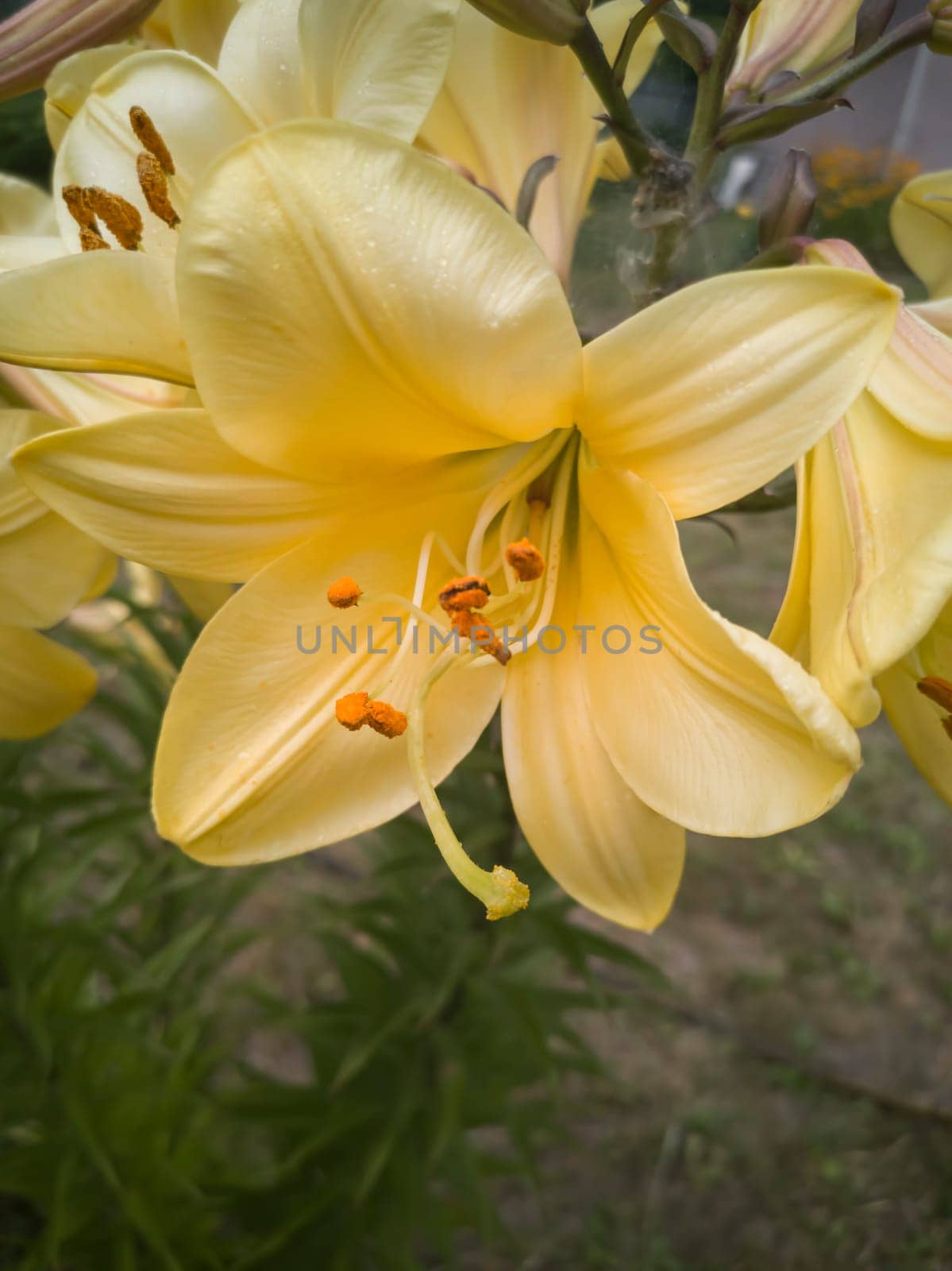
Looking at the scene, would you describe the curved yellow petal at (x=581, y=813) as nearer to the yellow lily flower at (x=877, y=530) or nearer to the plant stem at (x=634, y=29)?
the yellow lily flower at (x=877, y=530)

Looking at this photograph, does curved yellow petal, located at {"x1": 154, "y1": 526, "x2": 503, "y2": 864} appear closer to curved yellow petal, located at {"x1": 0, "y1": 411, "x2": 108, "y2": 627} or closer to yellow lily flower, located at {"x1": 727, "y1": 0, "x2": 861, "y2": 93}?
curved yellow petal, located at {"x1": 0, "y1": 411, "x2": 108, "y2": 627}

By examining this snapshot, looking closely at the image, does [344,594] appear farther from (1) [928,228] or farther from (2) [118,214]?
(1) [928,228]

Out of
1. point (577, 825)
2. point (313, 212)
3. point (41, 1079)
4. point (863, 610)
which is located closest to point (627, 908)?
point (577, 825)

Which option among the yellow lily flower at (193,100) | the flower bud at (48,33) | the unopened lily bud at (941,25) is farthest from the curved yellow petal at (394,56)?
the unopened lily bud at (941,25)

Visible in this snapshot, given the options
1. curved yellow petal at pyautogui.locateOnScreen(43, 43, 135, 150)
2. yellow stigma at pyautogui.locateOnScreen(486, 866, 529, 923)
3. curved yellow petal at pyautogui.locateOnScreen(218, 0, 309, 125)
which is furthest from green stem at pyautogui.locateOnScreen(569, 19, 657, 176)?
yellow stigma at pyautogui.locateOnScreen(486, 866, 529, 923)

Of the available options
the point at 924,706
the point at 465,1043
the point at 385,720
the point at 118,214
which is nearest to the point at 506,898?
the point at 385,720

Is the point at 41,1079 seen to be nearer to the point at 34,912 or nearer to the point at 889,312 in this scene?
the point at 34,912
